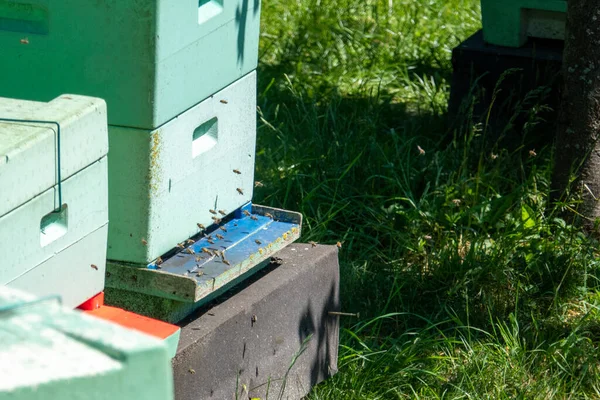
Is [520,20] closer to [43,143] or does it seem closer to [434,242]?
[434,242]

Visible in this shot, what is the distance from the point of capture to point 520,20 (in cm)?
433

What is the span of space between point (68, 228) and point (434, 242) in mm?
2005

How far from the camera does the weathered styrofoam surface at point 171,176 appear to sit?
7.75 ft

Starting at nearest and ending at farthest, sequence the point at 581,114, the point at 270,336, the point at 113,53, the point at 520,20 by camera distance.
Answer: the point at 113,53 → the point at 270,336 → the point at 581,114 → the point at 520,20

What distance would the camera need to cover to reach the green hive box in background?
4.23 m

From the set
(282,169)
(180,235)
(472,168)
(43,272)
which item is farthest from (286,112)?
(43,272)

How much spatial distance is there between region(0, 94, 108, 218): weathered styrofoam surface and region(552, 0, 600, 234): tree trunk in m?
2.10

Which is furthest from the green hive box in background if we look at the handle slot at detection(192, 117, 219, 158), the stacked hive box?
the handle slot at detection(192, 117, 219, 158)

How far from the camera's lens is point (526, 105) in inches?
175

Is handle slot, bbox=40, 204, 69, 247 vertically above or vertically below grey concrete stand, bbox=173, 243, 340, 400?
above

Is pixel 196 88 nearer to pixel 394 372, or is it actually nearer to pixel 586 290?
pixel 394 372

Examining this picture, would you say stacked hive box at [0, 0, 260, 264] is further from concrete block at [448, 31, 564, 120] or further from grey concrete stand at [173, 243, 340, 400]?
concrete block at [448, 31, 564, 120]

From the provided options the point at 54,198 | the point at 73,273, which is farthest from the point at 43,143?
the point at 73,273

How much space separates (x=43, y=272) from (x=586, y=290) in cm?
214
